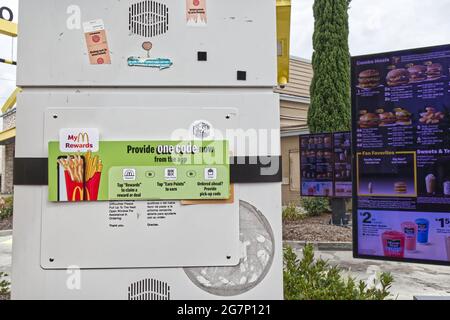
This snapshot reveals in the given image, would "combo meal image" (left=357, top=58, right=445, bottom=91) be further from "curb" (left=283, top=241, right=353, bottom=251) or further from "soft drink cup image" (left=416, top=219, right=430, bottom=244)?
"curb" (left=283, top=241, right=353, bottom=251)

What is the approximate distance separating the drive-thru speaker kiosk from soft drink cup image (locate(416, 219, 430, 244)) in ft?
6.85

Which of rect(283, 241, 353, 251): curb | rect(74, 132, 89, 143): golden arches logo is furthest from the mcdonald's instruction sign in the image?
rect(283, 241, 353, 251): curb

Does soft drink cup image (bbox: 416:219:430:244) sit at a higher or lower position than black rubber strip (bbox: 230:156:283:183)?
lower

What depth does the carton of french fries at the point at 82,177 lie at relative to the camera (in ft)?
5.73

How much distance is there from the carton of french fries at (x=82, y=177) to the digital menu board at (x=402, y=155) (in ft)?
8.82

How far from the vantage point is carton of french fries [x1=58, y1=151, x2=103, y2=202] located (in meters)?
1.75

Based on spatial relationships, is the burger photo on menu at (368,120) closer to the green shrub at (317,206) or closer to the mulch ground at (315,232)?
the mulch ground at (315,232)

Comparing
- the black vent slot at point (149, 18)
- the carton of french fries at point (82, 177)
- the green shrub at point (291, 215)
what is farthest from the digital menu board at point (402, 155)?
the green shrub at point (291, 215)

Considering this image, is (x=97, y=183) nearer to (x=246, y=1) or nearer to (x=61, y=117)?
(x=61, y=117)

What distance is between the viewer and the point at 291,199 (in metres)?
15.7

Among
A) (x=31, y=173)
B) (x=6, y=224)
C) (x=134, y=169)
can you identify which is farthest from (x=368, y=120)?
(x=6, y=224)

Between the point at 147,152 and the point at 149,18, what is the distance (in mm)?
658

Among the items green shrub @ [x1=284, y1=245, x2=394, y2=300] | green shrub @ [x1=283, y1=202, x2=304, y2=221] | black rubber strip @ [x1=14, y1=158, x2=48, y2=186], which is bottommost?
green shrub @ [x1=283, y1=202, x2=304, y2=221]

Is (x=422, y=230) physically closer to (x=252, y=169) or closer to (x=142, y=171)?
(x=252, y=169)
